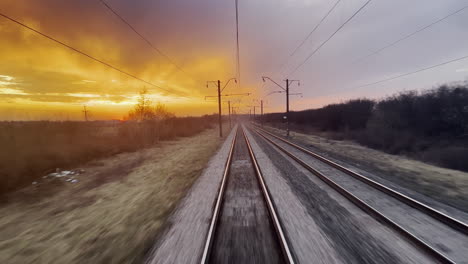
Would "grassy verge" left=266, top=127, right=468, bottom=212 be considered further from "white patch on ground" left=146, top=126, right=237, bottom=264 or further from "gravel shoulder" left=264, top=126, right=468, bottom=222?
"white patch on ground" left=146, top=126, right=237, bottom=264

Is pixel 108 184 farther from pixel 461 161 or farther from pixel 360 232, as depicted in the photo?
pixel 461 161

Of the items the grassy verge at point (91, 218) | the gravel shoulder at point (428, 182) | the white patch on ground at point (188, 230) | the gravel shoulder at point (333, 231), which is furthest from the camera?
the gravel shoulder at point (428, 182)

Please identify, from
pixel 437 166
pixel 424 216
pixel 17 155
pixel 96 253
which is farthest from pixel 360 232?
pixel 17 155

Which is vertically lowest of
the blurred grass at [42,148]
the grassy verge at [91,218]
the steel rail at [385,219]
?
the grassy verge at [91,218]

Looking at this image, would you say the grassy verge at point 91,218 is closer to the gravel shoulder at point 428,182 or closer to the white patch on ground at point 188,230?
the white patch on ground at point 188,230

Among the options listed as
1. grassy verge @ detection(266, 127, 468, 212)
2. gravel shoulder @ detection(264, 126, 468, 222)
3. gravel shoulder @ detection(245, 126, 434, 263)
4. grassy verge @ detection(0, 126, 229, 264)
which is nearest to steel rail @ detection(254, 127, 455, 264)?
gravel shoulder @ detection(245, 126, 434, 263)

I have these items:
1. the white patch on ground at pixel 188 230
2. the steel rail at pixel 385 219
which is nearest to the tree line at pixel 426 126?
the steel rail at pixel 385 219

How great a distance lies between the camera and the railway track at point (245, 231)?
3623 millimetres

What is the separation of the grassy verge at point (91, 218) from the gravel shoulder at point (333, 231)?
3.53 meters

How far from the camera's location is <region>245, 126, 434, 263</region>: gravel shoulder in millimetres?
3598

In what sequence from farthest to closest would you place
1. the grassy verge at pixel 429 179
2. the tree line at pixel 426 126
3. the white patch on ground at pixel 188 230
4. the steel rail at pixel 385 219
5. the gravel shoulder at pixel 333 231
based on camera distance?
the tree line at pixel 426 126 → the grassy verge at pixel 429 179 → the white patch on ground at pixel 188 230 → the gravel shoulder at pixel 333 231 → the steel rail at pixel 385 219

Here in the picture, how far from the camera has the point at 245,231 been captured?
449cm

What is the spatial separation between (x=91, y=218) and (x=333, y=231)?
6986 mm

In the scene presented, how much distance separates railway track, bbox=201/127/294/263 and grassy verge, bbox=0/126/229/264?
5.08 ft
